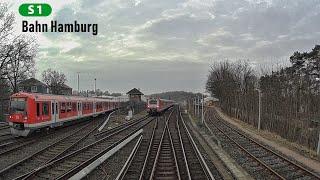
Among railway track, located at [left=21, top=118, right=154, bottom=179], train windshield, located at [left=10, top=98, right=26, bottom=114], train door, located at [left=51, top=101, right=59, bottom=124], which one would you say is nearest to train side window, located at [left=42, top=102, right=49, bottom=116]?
train door, located at [left=51, top=101, right=59, bottom=124]

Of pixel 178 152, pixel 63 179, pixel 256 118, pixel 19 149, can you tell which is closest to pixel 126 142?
pixel 178 152

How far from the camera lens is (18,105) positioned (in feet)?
78.7

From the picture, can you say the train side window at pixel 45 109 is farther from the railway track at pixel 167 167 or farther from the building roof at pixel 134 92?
the building roof at pixel 134 92

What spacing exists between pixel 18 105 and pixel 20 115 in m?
0.79

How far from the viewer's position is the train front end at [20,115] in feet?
76.6

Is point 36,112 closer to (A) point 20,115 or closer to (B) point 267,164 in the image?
(A) point 20,115

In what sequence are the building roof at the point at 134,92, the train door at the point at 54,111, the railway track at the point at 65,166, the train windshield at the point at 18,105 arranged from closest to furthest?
the railway track at the point at 65,166 → the train windshield at the point at 18,105 → the train door at the point at 54,111 → the building roof at the point at 134,92

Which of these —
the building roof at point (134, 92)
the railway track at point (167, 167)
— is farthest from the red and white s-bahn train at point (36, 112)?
the building roof at point (134, 92)

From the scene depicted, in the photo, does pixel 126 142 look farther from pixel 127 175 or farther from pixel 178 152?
pixel 127 175

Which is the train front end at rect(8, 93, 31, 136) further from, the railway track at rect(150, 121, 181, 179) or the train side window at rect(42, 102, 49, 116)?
the railway track at rect(150, 121, 181, 179)

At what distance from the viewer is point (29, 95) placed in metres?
23.7

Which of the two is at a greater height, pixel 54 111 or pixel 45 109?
pixel 45 109

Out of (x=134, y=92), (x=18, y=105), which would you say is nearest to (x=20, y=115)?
(x=18, y=105)

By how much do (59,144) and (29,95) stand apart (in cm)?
400
